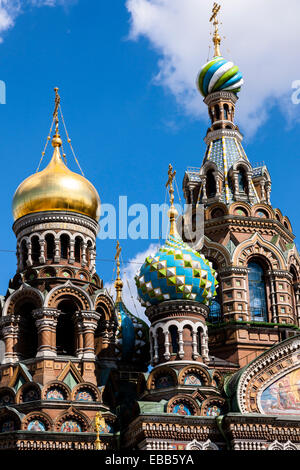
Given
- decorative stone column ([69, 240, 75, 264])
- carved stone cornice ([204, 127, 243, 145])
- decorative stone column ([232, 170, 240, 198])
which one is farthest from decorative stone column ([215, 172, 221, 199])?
decorative stone column ([69, 240, 75, 264])

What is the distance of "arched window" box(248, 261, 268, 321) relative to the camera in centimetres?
2586

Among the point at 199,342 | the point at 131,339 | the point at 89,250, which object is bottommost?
the point at 199,342

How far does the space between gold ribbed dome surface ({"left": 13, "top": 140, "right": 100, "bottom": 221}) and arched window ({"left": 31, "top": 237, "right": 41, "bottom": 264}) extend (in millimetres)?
751

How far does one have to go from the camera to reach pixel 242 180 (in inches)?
1093

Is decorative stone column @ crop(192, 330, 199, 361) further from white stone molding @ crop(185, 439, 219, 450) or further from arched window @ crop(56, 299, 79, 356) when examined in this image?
arched window @ crop(56, 299, 79, 356)

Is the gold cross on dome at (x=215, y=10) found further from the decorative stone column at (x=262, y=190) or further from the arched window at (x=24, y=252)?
the arched window at (x=24, y=252)

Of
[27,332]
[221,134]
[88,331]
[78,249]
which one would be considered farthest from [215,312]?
[221,134]

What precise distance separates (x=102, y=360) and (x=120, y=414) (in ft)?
4.95

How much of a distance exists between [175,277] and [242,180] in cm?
607

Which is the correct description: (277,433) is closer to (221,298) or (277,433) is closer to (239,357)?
(239,357)

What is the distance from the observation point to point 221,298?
25.7 meters

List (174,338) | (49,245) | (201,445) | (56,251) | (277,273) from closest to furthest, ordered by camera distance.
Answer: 1. (201,445)
2. (174,338)
3. (56,251)
4. (49,245)
5. (277,273)

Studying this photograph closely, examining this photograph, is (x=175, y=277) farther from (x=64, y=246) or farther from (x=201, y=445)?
(x=201, y=445)
